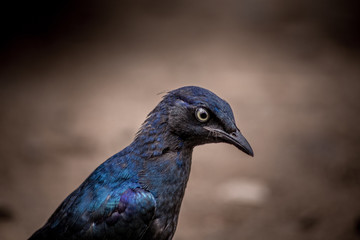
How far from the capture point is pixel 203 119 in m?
3.24

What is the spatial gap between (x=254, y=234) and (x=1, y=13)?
6672mm

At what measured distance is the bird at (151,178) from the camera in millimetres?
3150

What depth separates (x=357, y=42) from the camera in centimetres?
986

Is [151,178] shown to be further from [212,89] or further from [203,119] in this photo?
[212,89]

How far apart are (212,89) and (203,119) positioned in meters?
5.03

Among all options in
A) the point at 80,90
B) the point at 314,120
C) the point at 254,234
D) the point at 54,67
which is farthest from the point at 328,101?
the point at 54,67

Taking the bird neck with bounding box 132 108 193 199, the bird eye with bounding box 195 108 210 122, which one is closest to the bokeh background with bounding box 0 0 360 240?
the bird neck with bounding box 132 108 193 199

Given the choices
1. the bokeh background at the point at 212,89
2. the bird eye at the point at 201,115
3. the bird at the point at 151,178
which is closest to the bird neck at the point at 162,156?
the bird at the point at 151,178

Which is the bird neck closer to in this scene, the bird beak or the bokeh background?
the bird beak

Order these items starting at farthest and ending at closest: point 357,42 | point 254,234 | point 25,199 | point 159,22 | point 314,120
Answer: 1. point 159,22
2. point 357,42
3. point 314,120
4. point 25,199
5. point 254,234

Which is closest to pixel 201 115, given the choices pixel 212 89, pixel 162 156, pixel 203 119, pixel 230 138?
pixel 203 119

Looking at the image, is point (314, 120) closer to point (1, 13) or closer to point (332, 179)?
point (332, 179)

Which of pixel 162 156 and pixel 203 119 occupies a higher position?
pixel 203 119

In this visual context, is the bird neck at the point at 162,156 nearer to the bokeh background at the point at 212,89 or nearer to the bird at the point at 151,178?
the bird at the point at 151,178
